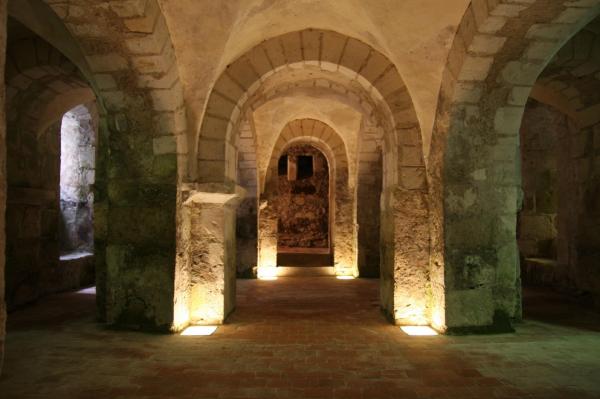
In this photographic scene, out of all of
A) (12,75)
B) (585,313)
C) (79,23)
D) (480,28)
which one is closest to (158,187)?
(79,23)

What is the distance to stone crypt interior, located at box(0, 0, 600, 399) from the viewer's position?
9.84ft

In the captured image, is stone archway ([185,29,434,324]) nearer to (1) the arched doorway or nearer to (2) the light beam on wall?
(2) the light beam on wall

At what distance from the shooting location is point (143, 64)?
11.7 ft

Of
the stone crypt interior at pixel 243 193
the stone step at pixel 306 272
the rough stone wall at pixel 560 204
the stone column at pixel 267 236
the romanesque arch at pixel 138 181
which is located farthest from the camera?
the stone column at pixel 267 236

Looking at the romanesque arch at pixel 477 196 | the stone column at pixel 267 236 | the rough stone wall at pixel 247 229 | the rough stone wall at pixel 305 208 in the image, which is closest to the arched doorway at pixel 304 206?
the rough stone wall at pixel 305 208

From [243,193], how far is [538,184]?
584cm

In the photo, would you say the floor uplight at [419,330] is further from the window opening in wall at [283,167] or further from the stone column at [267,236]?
the window opening in wall at [283,167]

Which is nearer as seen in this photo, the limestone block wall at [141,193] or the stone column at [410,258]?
the limestone block wall at [141,193]

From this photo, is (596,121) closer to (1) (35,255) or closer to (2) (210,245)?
(2) (210,245)

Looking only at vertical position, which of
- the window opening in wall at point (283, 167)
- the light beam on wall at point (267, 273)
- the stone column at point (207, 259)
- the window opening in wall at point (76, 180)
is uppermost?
the window opening in wall at point (283, 167)

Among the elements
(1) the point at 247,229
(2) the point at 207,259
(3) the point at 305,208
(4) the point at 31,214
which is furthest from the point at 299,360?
(3) the point at 305,208

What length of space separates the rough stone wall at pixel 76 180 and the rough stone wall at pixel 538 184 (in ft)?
26.6

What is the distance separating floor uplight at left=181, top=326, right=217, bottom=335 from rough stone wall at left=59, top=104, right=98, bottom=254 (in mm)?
4541

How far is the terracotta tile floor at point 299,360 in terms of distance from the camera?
2643 millimetres
